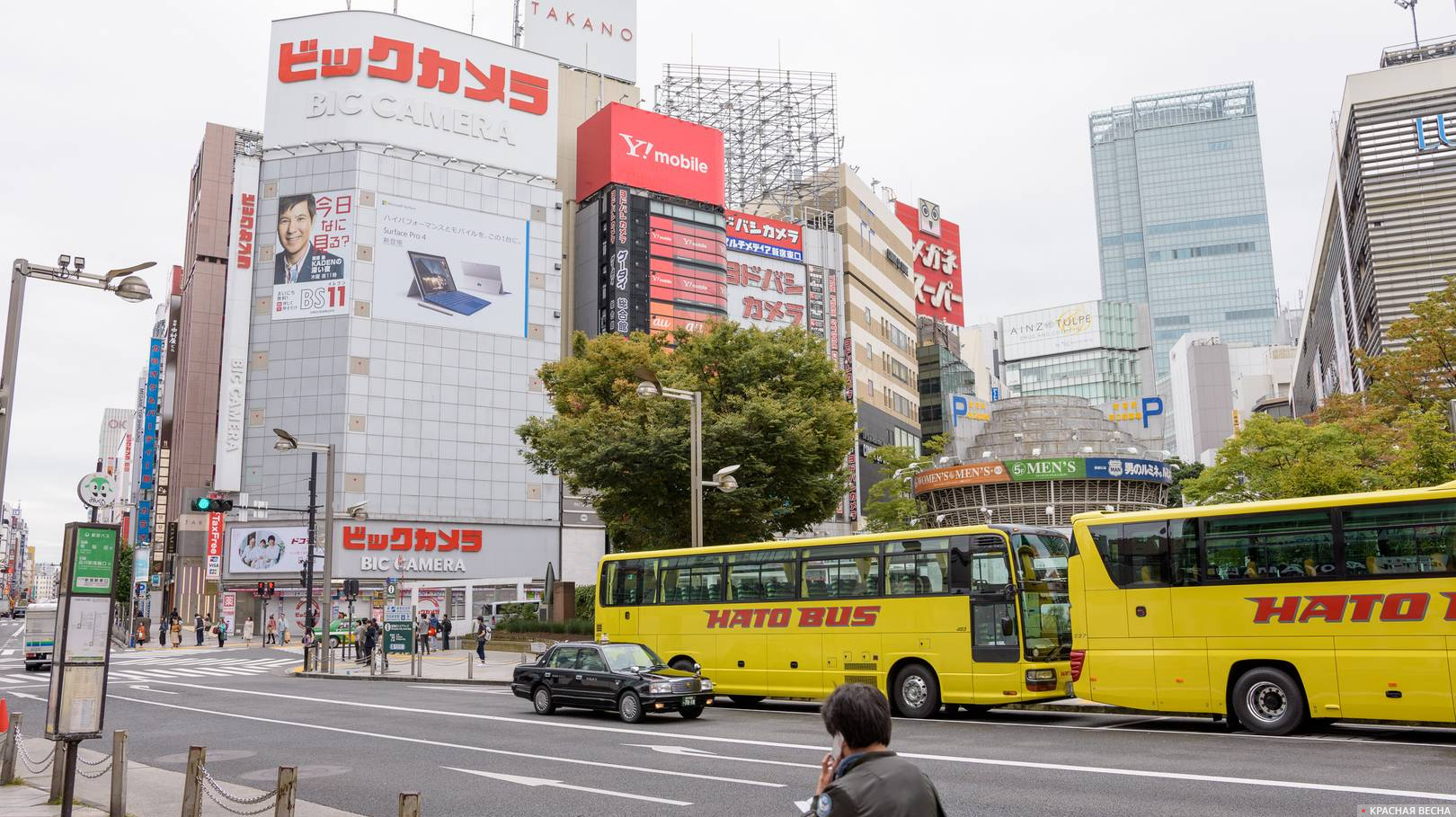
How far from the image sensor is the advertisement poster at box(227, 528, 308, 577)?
218 feet

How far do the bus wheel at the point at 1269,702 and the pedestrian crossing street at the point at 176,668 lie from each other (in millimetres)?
31319

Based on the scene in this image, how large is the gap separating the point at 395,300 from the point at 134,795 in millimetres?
59941

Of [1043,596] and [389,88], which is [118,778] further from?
[389,88]

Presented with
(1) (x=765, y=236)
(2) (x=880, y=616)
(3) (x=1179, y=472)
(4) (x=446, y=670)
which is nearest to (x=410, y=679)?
(4) (x=446, y=670)

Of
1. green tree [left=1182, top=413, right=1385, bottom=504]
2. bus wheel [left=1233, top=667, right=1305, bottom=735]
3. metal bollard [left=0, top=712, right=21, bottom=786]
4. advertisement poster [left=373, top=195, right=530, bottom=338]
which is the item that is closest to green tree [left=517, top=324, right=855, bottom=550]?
green tree [left=1182, top=413, right=1385, bottom=504]

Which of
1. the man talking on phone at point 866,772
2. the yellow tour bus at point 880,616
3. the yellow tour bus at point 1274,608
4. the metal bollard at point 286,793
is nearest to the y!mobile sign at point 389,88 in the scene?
the yellow tour bus at point 880,616

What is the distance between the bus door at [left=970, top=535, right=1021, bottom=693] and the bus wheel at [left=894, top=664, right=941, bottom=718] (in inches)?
36.5

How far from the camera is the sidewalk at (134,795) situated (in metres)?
11.2

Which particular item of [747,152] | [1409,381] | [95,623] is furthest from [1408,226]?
[747,152]

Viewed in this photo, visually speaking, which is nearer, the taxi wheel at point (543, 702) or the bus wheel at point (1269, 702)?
the bus wheel at point (1269, 702)

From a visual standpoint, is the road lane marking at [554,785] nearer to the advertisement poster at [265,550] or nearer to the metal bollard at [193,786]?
the metal bollard at [193,786]

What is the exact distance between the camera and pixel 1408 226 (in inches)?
1829

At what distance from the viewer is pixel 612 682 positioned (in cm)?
2055

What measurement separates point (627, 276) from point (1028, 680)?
57.9 metres
